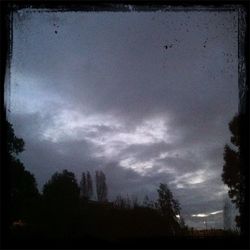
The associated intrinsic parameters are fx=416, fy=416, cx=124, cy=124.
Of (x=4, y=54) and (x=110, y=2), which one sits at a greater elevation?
(x=110, y=2)

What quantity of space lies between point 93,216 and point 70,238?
38 centimetres

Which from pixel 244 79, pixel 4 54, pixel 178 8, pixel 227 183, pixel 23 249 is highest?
pixel 178 8

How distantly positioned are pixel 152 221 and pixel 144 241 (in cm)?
36

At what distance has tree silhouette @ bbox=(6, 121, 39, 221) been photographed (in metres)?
3.02

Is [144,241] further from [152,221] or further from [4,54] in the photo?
[4,54]

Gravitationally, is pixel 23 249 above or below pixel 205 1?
below

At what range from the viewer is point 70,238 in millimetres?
2990

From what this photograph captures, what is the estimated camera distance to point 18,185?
3078 mm

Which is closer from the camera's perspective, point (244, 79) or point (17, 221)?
Result: point (17, 221)

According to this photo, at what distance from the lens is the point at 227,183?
3340mm

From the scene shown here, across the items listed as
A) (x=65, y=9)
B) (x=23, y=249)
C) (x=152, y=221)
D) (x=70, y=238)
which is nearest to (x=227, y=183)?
(x=152, y=221)

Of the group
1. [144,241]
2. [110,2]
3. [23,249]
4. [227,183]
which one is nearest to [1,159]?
[23,249]

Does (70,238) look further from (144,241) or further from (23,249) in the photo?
(144,241)

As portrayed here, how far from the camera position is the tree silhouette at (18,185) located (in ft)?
9.91
